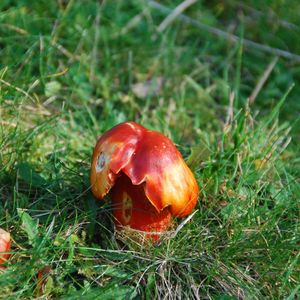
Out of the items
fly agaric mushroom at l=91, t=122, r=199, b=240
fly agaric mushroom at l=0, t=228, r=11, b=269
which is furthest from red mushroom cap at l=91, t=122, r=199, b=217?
fly agaric mushroom at l=0, t=228, r=11, b=269

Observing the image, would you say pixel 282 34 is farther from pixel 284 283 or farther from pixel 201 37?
pixel 284 283

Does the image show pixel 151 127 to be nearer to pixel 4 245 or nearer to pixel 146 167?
pixel 146 167

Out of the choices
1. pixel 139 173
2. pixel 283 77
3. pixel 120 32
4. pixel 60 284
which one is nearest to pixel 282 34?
pixel 283 77

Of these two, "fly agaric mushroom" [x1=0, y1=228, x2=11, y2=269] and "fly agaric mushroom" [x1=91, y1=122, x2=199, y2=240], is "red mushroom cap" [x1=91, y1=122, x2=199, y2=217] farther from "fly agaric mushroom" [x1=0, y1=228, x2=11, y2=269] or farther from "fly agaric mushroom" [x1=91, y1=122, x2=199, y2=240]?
"fly agaric mushroom" [x1=0, y1=228, x2=11, y2=269]

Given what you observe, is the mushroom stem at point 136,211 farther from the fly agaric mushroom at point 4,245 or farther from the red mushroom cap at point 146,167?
the fly agaric mushroom at point 4,245

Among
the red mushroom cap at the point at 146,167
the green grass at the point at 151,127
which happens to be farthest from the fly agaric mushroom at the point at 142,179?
the green grass at the point at 151,127

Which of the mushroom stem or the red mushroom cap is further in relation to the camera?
the mushroom stem

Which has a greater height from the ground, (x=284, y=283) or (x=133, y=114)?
(x=284, y=283)
